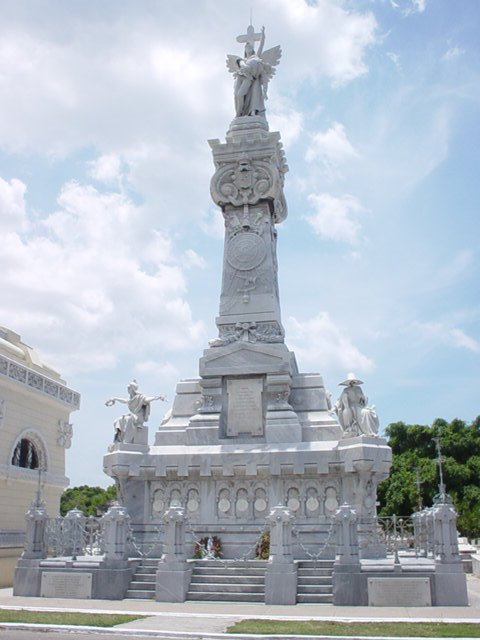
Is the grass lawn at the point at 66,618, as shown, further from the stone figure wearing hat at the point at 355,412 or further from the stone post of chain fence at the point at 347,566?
the stone figure wearing hat at the point at 355,412

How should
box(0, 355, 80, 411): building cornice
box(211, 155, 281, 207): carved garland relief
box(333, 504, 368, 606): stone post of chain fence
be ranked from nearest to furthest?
box(333, 504, 368, 606): stone post of chain fence, box(211, 155, 281, 207): carved garland relief, box(0, 355, 80, 411): building cornice

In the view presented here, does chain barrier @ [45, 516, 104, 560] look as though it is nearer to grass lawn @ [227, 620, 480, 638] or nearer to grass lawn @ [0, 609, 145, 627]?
grass lawn @ [0, 609, 145, 627]

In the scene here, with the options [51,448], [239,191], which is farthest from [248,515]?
[51,448]

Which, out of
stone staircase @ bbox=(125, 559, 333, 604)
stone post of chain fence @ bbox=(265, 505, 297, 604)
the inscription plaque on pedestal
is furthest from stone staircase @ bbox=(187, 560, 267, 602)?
the inscription plaque on pedestal

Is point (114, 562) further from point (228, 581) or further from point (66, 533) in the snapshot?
point (66, 533)

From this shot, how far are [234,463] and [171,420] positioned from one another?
3.81 metres

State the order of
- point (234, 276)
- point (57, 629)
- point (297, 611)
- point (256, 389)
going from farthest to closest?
point (234, 276) → point (256, 389) → point (297, 611) → point (57, 629)

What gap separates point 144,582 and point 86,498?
66732 millimetres

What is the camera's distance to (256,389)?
24.2 m

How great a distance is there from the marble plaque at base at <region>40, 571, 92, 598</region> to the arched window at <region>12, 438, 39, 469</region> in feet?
37.0

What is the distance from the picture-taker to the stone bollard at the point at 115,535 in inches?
722

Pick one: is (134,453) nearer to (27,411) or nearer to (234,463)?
(234,463)

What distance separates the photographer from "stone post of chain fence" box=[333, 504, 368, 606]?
16.7m

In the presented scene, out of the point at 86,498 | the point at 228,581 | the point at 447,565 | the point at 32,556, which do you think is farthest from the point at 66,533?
the point at 86,498
